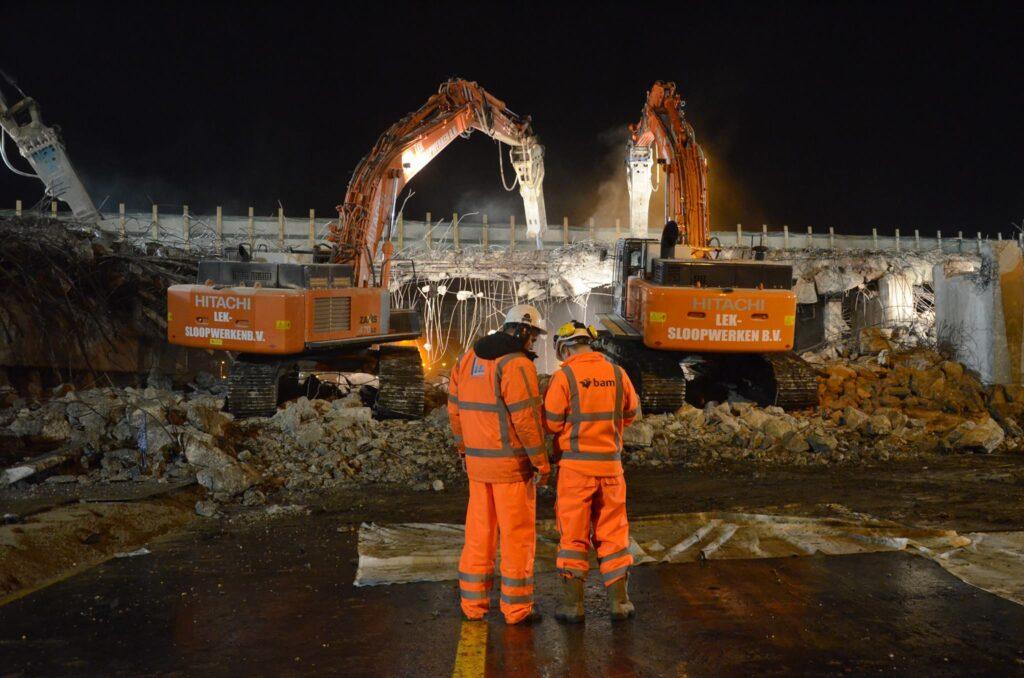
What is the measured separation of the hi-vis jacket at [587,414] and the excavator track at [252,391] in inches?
267

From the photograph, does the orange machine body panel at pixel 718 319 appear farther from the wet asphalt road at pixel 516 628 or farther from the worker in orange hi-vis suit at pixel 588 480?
the worker in orange hi-vis suit at pixel 588 480

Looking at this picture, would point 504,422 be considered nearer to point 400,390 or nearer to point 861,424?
point 400,390

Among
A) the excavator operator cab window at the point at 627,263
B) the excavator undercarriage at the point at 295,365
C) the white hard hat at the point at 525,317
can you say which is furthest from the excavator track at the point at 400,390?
the white hard hat at the point at 525,317

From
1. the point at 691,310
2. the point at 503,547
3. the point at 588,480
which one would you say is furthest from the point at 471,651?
the point at 691,310

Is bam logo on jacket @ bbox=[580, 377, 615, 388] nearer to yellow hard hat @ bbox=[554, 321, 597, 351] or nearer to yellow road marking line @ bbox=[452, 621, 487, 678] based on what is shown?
yellow hard hat @ bbox=[554, 321, 597, 351]

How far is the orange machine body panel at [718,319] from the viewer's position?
33.3ft

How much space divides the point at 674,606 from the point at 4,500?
531 centimetres

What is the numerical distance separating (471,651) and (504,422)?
1066 millimetres

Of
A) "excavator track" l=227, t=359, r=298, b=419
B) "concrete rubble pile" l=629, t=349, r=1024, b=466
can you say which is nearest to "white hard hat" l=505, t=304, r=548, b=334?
"concrete rubble pile" l=629, t=349, r=1024, b=466

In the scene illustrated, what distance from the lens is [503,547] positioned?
404 centimetres

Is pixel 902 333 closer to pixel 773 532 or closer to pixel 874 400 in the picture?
pixel 874 400

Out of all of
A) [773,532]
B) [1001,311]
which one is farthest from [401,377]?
[1001,311]

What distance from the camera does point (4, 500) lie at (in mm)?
6500

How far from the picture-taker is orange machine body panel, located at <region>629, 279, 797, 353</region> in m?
10.2
